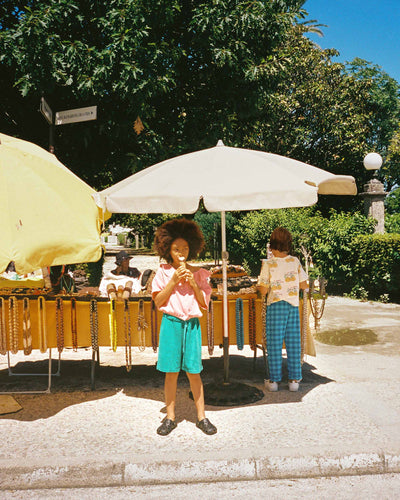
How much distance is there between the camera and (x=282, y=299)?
17.3ft

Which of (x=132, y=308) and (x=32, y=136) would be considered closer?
(x=132, y=308)

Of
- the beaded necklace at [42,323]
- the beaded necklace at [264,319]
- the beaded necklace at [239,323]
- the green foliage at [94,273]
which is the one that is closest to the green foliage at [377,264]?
the green foliage at [94,273]

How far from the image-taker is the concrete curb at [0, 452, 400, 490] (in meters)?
3.61

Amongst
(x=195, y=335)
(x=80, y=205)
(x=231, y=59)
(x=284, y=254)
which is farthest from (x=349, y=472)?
(x=231, y=59)

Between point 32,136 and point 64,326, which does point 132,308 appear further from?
point 32,136

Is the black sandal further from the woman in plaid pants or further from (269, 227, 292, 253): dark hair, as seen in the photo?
(269, 227, 292, 253): dark hair

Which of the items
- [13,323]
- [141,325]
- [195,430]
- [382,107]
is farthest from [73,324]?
[382,107]

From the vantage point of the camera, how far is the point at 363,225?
42.1 ft

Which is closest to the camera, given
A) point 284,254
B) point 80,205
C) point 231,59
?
point 80,205

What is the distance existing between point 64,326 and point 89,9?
7.33 m

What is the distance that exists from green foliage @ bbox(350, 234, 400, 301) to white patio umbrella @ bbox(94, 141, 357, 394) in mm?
6956

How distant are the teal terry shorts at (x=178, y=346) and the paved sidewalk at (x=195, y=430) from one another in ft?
1.83

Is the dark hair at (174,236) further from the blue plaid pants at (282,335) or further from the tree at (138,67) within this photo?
the tree at (138,67)

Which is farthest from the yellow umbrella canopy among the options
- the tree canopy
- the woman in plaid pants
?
the tree canopy
